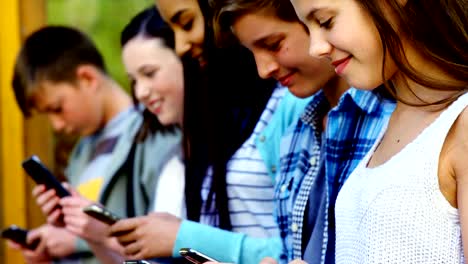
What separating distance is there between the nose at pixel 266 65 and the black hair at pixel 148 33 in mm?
699

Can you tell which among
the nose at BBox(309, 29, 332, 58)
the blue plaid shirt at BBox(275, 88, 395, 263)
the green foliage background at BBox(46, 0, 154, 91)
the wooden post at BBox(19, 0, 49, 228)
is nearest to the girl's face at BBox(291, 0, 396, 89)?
the nose at BBox(309, 29, 332, 58)

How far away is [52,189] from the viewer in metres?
2.19

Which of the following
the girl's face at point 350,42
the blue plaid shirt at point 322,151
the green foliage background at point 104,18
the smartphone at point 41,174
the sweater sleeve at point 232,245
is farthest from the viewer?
the green foliage background at point 104,18

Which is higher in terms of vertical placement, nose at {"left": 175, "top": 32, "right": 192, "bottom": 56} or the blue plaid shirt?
nose at {"left": 175, "top": 32, "right": 192, "bottom": 56}

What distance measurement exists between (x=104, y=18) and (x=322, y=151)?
1.28 metres

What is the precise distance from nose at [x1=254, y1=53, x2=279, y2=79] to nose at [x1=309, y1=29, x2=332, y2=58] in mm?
345

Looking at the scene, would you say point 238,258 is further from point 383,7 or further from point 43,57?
point 43,57

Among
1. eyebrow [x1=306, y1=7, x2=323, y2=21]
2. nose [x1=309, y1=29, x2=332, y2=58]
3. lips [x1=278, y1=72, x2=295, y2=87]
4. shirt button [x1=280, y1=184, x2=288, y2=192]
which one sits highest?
eyebrow [x1=306, y1=7, x2=323, y2=21]

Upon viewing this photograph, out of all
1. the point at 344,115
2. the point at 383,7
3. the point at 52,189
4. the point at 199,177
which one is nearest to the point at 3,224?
the point at 52,189

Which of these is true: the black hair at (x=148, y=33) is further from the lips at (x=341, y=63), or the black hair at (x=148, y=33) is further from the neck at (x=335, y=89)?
the lips at (x=341, y=63)

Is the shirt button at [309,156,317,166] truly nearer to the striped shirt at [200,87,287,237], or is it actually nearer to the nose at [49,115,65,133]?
the striped shirt at [200,87,287,237]

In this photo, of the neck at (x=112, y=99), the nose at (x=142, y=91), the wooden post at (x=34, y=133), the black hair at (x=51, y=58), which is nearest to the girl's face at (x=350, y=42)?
the nose at (x=142, y=91)

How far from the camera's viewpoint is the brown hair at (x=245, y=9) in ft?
5.12

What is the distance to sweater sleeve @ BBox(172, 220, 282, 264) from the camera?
1737mm
